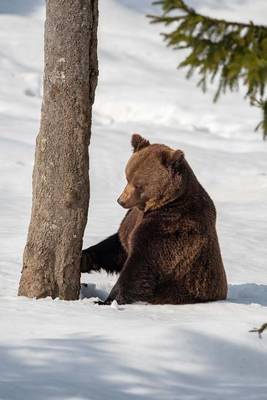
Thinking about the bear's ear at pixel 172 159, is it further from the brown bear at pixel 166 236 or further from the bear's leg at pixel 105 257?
the bear's leg at pixel 105 257

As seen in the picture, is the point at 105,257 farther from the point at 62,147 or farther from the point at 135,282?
the point at 62,147

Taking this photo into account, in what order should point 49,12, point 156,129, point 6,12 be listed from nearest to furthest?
point 49,12, point 156,129, point 6,12

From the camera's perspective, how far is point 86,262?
25.8 feet

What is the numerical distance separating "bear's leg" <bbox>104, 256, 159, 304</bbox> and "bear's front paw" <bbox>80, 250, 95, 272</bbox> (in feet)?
2.25

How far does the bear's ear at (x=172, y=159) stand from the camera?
7.17m

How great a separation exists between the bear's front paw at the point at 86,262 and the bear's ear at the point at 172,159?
107 centimetres

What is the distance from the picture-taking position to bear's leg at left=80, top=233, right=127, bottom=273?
7.84 metres

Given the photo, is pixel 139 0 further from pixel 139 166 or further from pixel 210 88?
pixel 139 166

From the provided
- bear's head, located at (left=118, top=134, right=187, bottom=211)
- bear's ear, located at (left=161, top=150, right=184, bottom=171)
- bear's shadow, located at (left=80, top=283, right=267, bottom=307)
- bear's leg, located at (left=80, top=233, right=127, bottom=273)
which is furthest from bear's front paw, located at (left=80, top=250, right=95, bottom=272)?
bear's ear, located at (left=161, top=150, right=184, bottom=171)

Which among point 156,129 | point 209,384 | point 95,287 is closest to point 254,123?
point 156,129

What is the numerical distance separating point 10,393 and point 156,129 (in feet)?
50.8

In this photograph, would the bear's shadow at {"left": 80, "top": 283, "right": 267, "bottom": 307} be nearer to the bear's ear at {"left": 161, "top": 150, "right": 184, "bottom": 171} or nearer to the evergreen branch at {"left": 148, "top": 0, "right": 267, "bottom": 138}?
the bear's ear at {"left": 161, "top": 150, "right": 184, "bottom": 171}

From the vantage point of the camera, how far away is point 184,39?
426 centimetres

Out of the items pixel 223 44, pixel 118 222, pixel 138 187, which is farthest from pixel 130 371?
pixel 118 222
